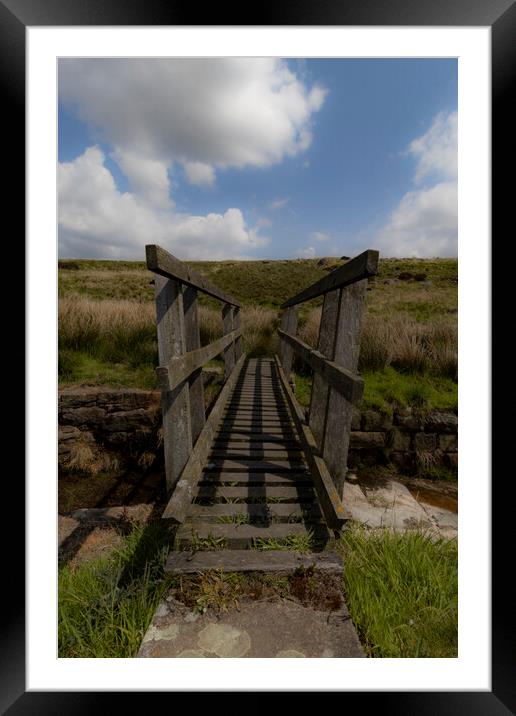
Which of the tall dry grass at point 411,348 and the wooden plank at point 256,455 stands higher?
the tall dry grass at point 411,348

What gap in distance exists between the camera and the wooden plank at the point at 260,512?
7.44 ft

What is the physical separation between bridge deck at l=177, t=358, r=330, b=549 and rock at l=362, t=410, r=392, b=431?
6.23 feet

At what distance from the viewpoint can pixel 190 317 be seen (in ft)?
9.32

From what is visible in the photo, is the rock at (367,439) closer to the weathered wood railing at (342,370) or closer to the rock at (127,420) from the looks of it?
the weathered wood railing at (342,370)

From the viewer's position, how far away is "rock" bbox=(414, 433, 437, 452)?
18.7 feet

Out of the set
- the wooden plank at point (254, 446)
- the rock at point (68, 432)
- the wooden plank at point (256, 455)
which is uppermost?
the wooden plank at point (254, 446)

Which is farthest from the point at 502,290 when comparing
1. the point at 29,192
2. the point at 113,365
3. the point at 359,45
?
the point at 113,365

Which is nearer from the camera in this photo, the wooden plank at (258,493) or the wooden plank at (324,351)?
the wooden plank at (258,493)

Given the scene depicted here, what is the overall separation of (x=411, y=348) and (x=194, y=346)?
5.67 meters

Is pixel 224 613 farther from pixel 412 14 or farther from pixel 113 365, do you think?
pixel 113 365

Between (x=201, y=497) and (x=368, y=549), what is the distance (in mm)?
1489

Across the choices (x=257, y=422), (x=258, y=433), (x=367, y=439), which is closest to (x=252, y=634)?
(x=258, y=433)

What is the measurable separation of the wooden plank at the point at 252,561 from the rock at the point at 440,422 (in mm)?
4738

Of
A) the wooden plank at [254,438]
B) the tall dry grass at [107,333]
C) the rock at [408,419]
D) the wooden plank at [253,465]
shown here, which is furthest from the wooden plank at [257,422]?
the tall dry grass at [107,333]
